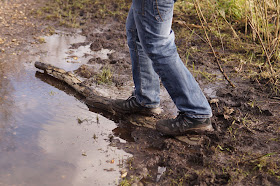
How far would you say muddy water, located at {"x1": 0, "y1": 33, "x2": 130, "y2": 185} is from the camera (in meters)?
2.11

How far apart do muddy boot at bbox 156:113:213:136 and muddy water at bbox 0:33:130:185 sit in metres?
0.40

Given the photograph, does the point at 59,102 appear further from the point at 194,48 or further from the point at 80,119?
the point at 194,48

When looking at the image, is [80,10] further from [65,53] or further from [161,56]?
[161,56]

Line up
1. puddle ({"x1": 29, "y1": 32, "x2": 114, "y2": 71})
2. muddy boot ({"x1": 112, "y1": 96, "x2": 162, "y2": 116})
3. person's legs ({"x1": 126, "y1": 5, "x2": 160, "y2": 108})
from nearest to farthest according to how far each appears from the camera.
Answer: person's legs ({"x1": 126, "y1": 5, "x2": 160, "y2": 108}) → muddy boot ({"x1": 112, "y1": 96, "x2": 162, "y2": 116}) → puddle ({"x1": 29, "y1": 32, "x2": 114, "y2": 71})

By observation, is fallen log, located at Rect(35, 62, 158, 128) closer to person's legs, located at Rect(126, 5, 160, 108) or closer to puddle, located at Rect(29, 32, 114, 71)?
person's legs, located at Rect(126, 5, 160, 108)

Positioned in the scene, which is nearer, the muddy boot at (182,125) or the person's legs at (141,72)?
the muddy boot at (182,125)

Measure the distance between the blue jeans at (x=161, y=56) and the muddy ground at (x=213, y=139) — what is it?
0.31 metres

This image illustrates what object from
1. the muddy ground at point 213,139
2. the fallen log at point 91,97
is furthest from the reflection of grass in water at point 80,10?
the fallen log at point 91,97

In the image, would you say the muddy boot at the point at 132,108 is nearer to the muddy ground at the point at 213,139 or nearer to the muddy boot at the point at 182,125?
the muddy ground at the point at 213,139

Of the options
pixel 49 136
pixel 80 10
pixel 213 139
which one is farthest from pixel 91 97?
pixel 80 10

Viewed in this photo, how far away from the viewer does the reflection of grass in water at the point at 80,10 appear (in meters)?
5.51

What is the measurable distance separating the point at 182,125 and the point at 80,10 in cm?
412

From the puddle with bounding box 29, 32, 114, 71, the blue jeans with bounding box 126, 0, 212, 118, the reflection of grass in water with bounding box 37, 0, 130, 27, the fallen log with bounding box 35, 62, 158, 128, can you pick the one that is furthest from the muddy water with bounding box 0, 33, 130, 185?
the reflection of grass in water with bounding box 37, 0, 130, 27

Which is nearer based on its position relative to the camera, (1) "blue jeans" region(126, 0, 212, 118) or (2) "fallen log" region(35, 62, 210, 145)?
(1) "blue jeans" region(126, 0, 212, 118)
